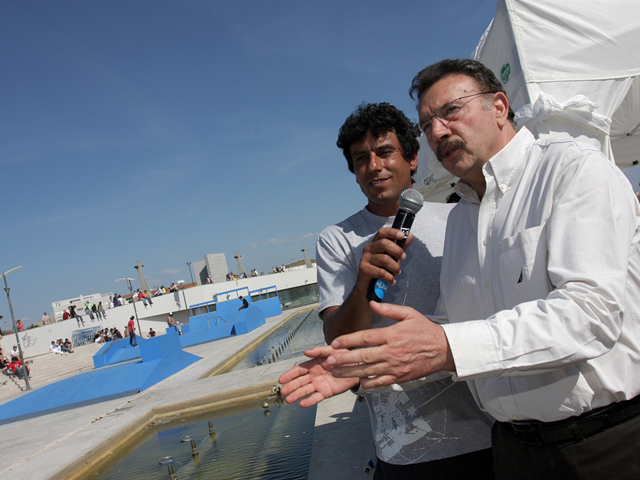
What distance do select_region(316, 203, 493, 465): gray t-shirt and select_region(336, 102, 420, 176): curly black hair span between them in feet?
1.22

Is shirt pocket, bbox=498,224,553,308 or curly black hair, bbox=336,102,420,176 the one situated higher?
curly black hair, bbox=336,102,420,176

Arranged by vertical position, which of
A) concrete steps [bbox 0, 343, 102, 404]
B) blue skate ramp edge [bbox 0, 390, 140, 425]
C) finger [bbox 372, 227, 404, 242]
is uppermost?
finger [bbox 372, 227, 404, 242]

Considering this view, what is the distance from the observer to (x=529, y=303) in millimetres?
1092

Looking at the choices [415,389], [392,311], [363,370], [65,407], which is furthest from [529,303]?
[65,407]

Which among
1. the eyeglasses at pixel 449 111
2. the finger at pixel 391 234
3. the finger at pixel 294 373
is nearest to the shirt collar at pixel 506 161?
the eyeglasses at pixel 449 111

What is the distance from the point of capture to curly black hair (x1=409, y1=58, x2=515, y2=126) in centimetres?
174

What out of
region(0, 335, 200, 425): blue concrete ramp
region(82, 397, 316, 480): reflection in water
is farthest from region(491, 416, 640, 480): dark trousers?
region(0, 335, 200, 425): blue concrete ramp

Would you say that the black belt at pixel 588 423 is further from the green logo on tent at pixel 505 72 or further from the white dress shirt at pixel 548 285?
the green logo on tent at pixel 505 72

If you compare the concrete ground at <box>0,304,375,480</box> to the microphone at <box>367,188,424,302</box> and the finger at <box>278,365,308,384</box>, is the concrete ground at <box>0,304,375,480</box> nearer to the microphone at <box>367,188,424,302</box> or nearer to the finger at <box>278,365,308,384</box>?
the finger at <box>278,365,308,384</box>

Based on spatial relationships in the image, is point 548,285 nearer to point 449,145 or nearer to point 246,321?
point 449,145

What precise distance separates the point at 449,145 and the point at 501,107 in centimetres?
30

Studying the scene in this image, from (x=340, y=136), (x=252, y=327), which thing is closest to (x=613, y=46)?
(x=340, y=136)

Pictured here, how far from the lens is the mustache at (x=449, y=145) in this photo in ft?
5.46

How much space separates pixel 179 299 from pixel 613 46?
45970mm
